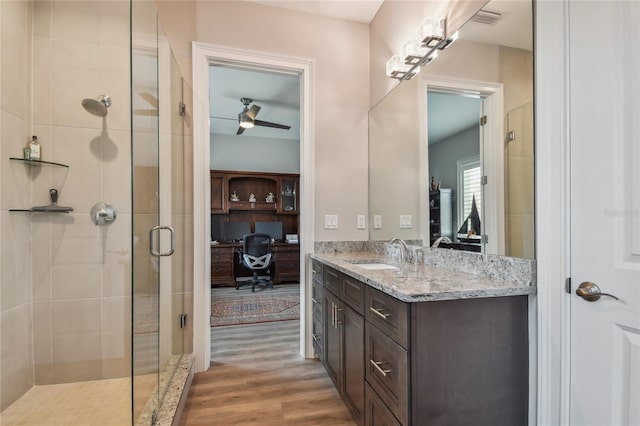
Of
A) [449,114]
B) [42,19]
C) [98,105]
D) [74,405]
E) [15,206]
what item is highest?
[42,19]

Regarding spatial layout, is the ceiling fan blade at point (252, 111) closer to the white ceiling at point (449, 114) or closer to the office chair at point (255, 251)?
the office chair at point (255, 251)

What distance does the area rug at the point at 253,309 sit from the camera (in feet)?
11.3

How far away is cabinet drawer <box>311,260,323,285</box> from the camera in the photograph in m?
2.25

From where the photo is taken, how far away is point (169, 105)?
6.84 ft

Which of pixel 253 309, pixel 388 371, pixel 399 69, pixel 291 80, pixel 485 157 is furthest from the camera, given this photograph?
pixel 253 309

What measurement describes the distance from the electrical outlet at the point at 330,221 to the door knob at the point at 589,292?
5.64 ft

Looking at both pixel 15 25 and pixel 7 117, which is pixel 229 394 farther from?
pixel 15 25

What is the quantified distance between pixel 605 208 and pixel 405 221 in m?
1.23

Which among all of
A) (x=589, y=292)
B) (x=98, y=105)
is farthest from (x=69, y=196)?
(x=589, y=292)

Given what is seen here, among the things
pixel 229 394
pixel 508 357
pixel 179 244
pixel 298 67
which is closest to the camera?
pixel 508 357

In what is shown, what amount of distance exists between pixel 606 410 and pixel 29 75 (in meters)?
3.25

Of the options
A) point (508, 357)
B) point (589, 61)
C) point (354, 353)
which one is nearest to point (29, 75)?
point (354, 353)

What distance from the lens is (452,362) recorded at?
44.5 inches

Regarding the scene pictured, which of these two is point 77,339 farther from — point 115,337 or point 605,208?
point 605,208
